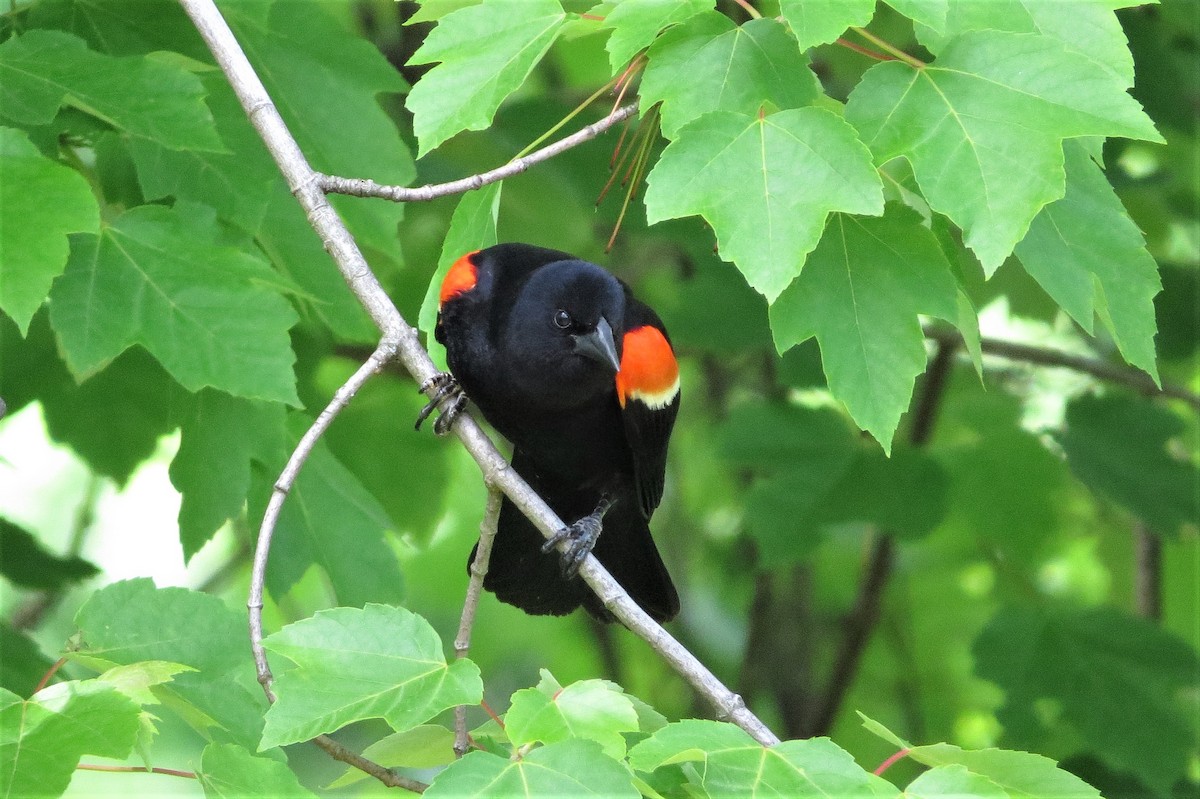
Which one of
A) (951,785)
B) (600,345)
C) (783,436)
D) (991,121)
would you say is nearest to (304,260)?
(600,345)

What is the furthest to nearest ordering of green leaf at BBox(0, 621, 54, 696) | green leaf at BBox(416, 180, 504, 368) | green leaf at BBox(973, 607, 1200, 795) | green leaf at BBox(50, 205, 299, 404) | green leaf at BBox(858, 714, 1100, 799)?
green leaf at BBox(973, 607, 1200, 795)
green leaf at BBox(0, 621, 54, 696)
green leaf at BBox(416, 180, 504, 368)
green leaf at BBox(50, 205, 299, 404)
green leaf at BBox(858, 714, 1100, 799)

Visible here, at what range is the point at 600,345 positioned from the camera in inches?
107

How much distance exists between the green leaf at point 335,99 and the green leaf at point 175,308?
459 mm

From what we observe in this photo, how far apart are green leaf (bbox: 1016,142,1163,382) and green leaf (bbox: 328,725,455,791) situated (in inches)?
47.3

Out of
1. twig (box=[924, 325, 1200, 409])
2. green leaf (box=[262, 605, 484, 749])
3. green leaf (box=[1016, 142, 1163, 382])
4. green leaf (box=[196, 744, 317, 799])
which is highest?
green leaf (box=[1016, 142, 1163, 382])

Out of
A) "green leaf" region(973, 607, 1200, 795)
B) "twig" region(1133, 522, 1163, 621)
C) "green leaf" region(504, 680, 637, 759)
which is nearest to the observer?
"green leaf" region(504, 680, 637, 759)

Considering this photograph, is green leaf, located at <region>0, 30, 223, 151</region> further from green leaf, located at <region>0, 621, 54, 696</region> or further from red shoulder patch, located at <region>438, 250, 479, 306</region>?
green leaf, located at <region>0, 621, 54, 696</region>

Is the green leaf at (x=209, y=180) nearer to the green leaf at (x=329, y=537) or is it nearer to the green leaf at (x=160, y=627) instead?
the green leaf at (x=329, y=537)

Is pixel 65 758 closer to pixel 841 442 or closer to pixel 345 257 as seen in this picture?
pixel 345 257

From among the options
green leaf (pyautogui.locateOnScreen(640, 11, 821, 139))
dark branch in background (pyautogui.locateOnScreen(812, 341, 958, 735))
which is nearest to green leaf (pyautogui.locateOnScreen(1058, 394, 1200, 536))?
dark branch in background (pyautogui.locateOnScreen(812, 341, 958, 735))

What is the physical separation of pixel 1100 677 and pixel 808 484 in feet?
3.62

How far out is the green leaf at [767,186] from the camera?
5.87ft

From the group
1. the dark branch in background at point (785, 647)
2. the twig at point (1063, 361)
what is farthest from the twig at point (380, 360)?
the dark branch in background at point (785, 647)

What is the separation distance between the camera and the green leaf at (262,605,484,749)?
1547mm
